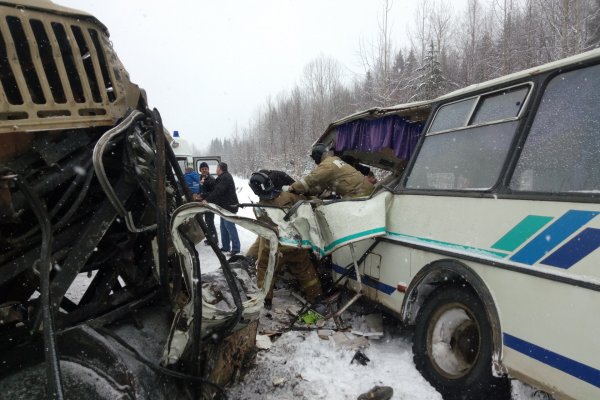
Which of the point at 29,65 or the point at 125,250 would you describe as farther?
the point at 125,250

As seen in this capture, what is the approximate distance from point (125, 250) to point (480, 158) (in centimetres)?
289

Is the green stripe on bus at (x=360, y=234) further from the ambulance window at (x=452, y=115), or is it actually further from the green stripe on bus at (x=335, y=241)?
the ambulance window at (x=452, y=115)

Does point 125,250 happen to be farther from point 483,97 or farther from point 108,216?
point 483,97

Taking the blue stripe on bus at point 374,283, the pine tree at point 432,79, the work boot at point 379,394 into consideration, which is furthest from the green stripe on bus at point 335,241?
the pine tree at point 432,79

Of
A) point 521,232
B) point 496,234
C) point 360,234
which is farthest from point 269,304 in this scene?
point 521,232

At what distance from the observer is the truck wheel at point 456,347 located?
102 inches

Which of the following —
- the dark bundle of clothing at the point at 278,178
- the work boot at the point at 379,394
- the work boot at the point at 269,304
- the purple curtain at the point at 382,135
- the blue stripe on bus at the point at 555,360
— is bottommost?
the work boot at the point at 269,304

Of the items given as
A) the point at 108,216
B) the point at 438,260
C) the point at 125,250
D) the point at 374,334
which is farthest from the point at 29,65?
the point at 374,334

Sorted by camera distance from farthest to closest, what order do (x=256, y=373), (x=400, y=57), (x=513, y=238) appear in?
(x=400, y=57) → (x=256, y=373) → (x=513, y=238)

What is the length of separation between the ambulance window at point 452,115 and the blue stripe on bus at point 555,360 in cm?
175

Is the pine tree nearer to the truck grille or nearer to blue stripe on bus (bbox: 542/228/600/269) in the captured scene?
blue stripe on bus (bbox: 542/228/600/269)

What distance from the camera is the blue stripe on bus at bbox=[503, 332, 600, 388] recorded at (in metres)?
1.92

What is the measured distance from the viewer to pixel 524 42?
68.3 ft

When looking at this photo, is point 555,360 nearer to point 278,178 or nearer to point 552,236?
point 552,236
